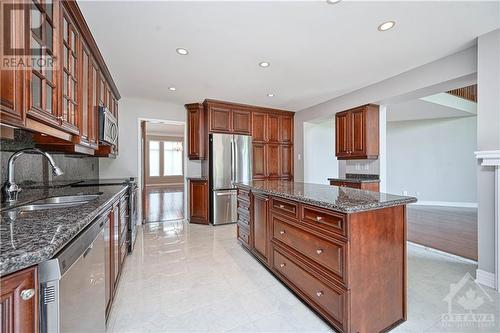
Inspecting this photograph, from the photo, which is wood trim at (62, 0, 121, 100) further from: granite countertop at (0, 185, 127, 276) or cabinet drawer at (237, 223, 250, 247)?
cabinet drawer at (237, 223, 250, 247)

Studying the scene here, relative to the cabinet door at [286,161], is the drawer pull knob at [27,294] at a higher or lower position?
lower

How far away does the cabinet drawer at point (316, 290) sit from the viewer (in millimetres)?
1474

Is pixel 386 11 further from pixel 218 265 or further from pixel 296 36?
pixel 218 265

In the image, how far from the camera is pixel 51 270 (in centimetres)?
77

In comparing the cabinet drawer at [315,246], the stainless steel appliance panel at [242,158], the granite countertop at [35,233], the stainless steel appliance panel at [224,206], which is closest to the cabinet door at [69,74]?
the granite countertop at [35,233]

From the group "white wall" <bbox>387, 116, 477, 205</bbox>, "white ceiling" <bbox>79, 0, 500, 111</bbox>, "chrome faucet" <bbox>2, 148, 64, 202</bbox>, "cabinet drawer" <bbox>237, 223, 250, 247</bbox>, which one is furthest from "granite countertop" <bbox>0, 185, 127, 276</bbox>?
"white wall" <bbox>387, 116, 477, 205</bbox>

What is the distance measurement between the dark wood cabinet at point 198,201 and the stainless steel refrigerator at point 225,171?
5.5 inches

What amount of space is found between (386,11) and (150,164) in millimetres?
10988

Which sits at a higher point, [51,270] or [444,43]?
[444,43]

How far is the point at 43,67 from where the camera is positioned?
4.30 ft

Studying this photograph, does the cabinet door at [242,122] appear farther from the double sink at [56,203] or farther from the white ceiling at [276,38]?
the double sink at [56,203]

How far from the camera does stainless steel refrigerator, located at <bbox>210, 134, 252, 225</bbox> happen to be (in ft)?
14.5

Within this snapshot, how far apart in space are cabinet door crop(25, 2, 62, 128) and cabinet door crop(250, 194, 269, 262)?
1.87 m

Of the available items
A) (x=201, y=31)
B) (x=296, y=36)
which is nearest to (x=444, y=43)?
(x=296, y=36)
